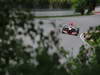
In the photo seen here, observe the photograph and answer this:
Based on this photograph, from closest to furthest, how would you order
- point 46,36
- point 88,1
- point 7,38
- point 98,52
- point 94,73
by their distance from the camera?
1. point 7,38
2. point 46,36
3. point 94,73
4. point 98,52
5. point 88,1

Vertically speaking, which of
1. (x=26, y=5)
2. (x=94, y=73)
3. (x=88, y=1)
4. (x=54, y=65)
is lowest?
(x=88, y=1)

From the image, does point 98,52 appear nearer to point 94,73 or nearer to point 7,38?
point 94,73

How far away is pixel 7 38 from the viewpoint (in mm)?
2838

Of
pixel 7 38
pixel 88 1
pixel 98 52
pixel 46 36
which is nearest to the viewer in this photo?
pixel 7 38

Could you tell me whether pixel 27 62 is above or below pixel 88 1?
above

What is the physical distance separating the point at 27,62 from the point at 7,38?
1.03 feet

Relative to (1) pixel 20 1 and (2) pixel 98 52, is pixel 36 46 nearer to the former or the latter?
(1) pixel 20 1

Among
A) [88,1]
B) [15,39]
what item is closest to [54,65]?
[15,39]

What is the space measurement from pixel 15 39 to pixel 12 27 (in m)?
0.11

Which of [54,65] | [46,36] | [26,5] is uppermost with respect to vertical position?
[26,5]

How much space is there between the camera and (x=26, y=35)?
2939 millimetres

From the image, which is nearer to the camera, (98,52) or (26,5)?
(26,5)

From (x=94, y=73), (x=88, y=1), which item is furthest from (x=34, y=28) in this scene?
(x=88, y=1)

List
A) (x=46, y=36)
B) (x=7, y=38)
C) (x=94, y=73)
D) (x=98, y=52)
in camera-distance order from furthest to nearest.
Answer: (x=98, y=52) → (x=94, y=73) → (x=46, y=36) → (x=7, y=38)
